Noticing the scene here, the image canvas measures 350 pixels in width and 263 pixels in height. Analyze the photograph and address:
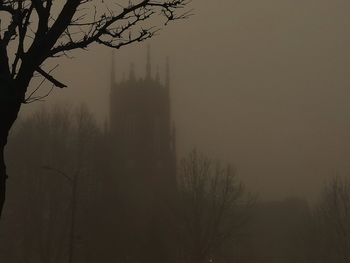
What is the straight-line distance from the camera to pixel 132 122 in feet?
295

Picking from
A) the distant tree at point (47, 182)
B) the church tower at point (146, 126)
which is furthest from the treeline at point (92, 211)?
the church tower at point (146, 126)

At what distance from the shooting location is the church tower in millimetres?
84438

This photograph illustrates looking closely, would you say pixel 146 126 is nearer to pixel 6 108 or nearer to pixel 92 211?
pixel 92 211

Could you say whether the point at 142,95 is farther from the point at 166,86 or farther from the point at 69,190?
the point at 69,190

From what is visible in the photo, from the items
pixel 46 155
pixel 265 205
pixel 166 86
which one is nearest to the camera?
pixel 46 155

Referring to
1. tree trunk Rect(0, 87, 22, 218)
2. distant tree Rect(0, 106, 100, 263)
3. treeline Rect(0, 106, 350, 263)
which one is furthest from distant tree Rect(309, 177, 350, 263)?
tree trunk Rect(0, 87, 22, 218)

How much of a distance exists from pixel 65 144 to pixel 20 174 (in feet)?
16.1

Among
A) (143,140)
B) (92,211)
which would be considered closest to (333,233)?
(92,211)

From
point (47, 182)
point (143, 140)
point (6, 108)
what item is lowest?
point (6, 108)

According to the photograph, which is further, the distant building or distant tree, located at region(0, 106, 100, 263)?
the distant building

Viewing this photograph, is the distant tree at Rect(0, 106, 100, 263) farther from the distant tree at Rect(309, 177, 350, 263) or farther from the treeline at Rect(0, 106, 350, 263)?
the distant tree at Rect(309, 177, 350, 263)

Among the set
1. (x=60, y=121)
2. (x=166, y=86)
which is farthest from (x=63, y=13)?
(x=166, y=86)

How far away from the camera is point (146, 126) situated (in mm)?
90688

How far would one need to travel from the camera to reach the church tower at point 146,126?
84438 millimetres
